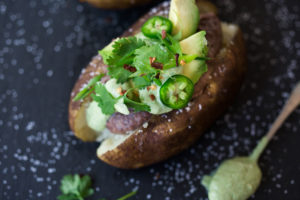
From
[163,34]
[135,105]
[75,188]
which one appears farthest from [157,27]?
[75,188]

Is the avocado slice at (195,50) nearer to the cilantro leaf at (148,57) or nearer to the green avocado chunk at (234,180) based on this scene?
the cilantro leaf at (148,57)

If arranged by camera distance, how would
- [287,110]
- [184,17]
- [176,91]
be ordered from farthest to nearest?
1. [287,110]
2. [184,17]
3. [176,91]

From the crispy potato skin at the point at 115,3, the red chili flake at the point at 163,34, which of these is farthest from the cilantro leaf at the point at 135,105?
the crispy potato skin at the point at 115,3

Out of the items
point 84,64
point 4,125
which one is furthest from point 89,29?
point 4,125

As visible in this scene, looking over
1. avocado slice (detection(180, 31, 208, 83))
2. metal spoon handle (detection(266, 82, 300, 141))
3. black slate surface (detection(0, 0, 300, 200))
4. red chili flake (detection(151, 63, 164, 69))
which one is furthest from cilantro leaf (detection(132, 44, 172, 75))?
metal spoon handle (detection(266, 82, 300, 141))

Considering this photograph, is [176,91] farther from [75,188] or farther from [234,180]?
[75,188]

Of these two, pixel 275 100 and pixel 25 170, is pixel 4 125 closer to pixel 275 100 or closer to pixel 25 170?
pixel 25 170

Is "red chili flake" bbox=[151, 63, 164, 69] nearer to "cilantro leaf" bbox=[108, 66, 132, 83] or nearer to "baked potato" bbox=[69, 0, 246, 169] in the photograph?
"cilantro leaf" bbox=[108, 66, 132, 83]
